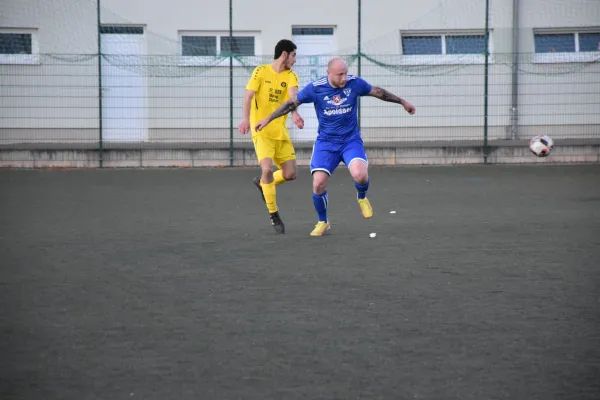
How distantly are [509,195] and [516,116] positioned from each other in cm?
780

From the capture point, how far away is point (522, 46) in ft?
84.8

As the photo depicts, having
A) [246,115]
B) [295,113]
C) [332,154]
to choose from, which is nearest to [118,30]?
[246,115]

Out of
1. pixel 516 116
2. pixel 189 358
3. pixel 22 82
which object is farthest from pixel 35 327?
pixel 516 116

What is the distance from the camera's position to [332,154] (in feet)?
38.0

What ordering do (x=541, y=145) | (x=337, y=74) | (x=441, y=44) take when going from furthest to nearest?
(x=441, y=44)
(x=541, y=145)
(x=337, y=74)

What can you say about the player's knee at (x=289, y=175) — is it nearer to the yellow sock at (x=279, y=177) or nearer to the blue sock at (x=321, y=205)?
the yellow sock at (x=279, y=177)

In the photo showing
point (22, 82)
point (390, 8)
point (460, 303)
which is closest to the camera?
point (460, 303)

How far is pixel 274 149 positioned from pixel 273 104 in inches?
19.6

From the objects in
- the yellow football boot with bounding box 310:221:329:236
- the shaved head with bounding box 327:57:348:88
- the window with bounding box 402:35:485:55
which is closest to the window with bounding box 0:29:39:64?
the window with bounding box 402:35:485:55

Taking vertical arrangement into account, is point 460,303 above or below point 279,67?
below

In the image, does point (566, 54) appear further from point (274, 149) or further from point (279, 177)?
point (274, 149)

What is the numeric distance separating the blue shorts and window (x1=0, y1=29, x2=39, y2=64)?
11.0 m

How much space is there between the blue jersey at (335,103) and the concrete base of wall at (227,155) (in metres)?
10.6

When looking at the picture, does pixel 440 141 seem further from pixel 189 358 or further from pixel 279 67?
pixel 189 358
